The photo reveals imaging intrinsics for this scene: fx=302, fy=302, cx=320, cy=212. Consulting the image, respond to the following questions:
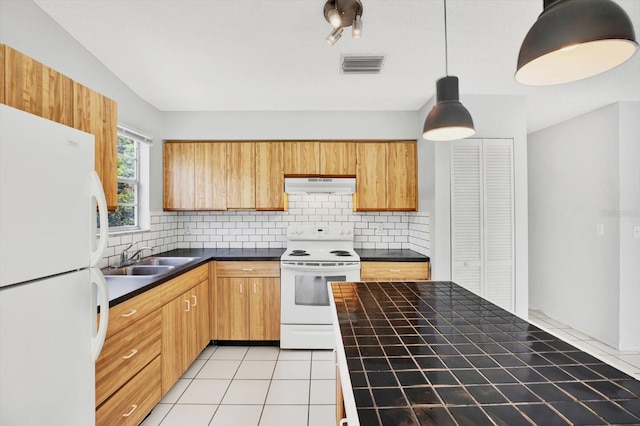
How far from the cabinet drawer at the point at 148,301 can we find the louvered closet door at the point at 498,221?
271 cm

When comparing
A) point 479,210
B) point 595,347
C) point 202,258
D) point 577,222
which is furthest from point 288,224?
point 595,347

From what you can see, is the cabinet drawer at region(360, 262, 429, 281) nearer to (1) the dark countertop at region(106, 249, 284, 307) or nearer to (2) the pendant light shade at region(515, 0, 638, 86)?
(1) the dark countertop at region(106, 249, 284, 307)

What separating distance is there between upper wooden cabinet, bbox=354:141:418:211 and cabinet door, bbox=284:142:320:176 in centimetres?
47

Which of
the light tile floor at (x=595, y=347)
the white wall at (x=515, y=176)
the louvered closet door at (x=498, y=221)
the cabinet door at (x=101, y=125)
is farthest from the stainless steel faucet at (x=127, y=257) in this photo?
the light tile floor at (x=595, y=347)

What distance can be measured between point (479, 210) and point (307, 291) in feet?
6.06

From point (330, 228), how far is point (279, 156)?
1.02m

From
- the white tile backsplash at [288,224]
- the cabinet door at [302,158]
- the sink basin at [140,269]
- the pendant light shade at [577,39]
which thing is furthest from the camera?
the white tile backsplash at [288,224]

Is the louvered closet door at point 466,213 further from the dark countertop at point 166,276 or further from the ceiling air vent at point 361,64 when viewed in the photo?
the dark countertop at point 166,276

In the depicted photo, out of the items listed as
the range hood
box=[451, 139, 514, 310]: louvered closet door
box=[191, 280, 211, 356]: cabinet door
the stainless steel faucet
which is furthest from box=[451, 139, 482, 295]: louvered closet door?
the stainless steel faucet

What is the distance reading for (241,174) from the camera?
339 centimetres

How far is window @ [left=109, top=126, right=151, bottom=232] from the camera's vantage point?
2.82m

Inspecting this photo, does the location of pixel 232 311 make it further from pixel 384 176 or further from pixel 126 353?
pixel 384 176

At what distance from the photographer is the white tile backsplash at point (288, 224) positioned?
12.0 feet

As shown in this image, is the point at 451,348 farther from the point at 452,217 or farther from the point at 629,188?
the point at 629,188
